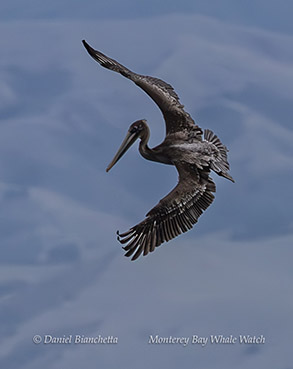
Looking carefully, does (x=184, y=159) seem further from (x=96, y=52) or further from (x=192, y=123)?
(x=96, y=52)

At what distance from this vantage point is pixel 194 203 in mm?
20969

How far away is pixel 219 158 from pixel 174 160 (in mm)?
1495

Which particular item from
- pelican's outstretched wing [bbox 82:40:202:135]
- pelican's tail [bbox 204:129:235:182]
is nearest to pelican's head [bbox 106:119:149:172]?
pelican's outstretched wing [bbox 82:40:202:135]

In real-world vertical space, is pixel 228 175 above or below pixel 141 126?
below

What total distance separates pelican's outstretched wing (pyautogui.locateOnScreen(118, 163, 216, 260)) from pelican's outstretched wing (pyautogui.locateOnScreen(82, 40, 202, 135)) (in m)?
1.74

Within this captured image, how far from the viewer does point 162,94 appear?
23.8m

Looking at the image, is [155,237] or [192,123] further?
[192,123]

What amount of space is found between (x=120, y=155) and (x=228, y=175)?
111 inches

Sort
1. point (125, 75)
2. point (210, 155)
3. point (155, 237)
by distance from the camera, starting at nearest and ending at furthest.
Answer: point (155, 237)
point (210, 155)
point (125, 75)

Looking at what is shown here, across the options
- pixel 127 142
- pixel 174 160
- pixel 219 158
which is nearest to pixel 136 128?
pixel 127 142

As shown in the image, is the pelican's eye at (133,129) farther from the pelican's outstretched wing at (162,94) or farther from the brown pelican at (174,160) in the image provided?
the pelican's outstretched wing at (162,94)

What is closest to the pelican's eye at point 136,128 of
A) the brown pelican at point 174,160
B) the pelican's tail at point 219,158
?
the brown pelican at point 174,160

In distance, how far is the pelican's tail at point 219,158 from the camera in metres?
21.9

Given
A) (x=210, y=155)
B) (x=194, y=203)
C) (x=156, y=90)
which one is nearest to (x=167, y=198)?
(x=194, y=203)
